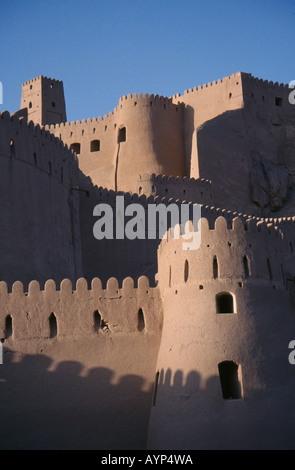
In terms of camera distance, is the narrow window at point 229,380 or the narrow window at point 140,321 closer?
the narrow window at point 229,380

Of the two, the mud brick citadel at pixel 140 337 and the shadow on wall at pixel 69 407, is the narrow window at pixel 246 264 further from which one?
the shadow on wall at pixel 69 407

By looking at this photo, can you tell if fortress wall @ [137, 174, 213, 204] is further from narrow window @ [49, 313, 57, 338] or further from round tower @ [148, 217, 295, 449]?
narrow window @ [49, 313, 57, 338]

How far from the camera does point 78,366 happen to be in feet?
57.5

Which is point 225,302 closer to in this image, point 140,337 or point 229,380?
point 229,380

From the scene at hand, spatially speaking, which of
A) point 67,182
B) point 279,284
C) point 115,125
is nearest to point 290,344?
point 279,284

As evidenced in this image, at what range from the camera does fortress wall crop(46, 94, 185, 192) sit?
115 ft

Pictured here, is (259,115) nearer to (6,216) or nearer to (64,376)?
(6,216)

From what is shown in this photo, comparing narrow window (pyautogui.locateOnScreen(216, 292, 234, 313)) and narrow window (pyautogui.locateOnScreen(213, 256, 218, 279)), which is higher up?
narrow window (pyautogui.locateOnScreen(213, 256, 218, 279))

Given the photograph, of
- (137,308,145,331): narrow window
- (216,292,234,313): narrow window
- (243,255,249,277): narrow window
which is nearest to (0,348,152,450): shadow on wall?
(137,308,145,331): narrow window

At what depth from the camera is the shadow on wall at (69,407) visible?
16.9 m

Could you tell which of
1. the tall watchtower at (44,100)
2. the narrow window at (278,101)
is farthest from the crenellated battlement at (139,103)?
the tall watchtower at (44,100)

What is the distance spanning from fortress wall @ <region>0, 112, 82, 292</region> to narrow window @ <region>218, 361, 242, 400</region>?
7.79m

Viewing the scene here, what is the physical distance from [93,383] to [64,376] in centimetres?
70

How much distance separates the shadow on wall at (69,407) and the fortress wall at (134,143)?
1757 centimetres
